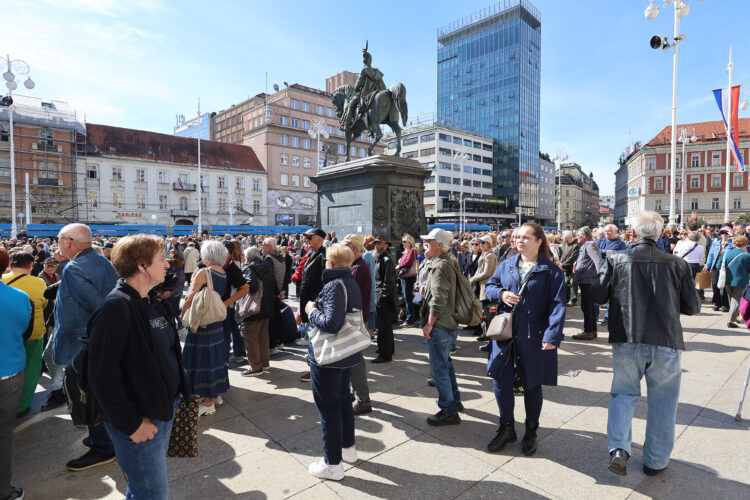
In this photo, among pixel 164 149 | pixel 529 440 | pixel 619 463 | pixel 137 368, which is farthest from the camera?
pixel 164 149

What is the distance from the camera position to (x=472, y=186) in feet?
272

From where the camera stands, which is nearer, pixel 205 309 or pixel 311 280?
pixel 205 309

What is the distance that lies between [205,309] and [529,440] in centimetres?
354

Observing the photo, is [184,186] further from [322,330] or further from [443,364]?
[322,330]

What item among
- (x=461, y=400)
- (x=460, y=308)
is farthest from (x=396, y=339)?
(x=460, y=308)

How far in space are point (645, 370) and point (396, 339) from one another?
15.6 ft

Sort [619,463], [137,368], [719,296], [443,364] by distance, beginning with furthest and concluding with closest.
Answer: [719,296]
[443,364]
[619,463]
[137,368]

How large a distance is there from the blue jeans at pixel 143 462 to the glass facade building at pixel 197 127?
8895 cm

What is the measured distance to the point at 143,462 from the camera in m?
→ 2.13

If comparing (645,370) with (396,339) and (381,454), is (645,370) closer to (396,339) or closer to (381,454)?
(381,454)

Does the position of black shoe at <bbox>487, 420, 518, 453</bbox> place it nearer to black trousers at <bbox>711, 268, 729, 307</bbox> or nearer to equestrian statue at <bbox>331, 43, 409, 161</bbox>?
equestrian statue at <bbox>331, 43, 409, 161</bbox>

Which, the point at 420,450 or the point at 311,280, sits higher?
the point at 311,280

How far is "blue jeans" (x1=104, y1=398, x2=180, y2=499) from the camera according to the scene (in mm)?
2102

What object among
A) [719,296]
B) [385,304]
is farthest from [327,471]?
[719,296]
